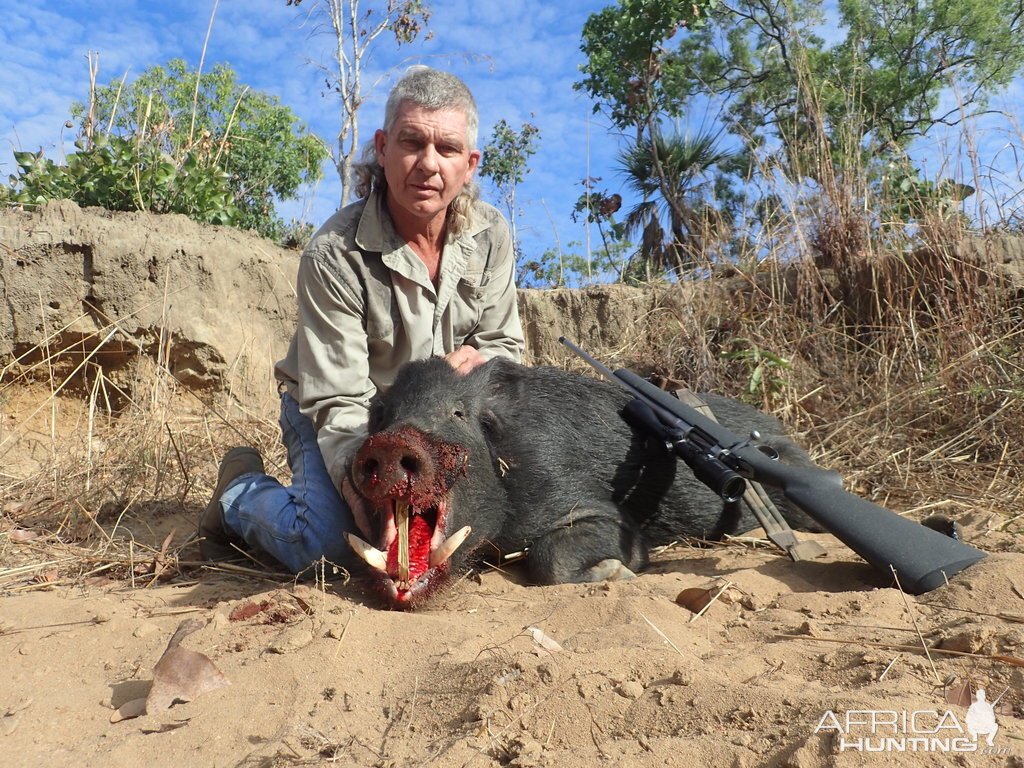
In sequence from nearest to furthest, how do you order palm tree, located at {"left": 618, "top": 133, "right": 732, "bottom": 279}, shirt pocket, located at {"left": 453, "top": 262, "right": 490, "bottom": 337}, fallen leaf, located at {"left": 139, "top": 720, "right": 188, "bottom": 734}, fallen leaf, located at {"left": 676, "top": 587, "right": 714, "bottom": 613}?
fallen leaf, located at {"left": 139, "top": 720, "right": 188, "bottom": 734}
fallen leaf, located at {"left": 676, "top": 587, "right": 714, "bottom": 613}
shirt pocket, located at {"left": 453, "top": 262, "right": 490, "bottom": 337}
palm tree, located at {"left": 618, "top": 133, "right": 732, "bottom": 279}

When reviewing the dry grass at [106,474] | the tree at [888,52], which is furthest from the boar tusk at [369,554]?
the tree at [888,52]

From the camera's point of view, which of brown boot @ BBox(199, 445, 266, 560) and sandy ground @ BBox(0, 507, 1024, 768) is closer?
sandy ground @ BBox(0, 507, 1024, 768)

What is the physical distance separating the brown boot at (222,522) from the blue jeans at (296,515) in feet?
0.16

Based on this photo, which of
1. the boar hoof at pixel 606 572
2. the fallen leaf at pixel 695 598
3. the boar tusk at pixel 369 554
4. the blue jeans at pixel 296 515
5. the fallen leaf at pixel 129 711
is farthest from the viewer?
the blue jeans at pixel 296 515

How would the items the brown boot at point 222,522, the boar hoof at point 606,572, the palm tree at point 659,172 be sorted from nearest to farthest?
the boar hoof at point 606,572, the brown boot at point 222,522, the palm tree at point 659,172

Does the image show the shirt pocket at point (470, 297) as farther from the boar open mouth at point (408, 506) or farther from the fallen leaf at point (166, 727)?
the fallen leaf at point (166, 727)

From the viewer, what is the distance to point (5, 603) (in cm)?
273

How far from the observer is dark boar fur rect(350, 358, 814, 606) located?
257cm

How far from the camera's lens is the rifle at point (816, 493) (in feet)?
7.86

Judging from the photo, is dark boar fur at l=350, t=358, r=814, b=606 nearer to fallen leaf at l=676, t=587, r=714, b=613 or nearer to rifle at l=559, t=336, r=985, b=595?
rifle at l=559, t=336, r=985, b=595

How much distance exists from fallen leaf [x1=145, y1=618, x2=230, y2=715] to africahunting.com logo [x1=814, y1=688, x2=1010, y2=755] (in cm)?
142

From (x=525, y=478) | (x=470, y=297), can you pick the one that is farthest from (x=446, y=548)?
(x=470, y=297)

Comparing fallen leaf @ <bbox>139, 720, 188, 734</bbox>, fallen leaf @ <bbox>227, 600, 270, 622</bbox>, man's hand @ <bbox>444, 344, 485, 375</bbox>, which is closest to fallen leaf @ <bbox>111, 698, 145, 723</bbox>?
fallen leaf @ <bbox>139, 720, 188, 734</bbox>

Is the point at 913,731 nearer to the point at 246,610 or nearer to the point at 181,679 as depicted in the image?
the point at 181,679
